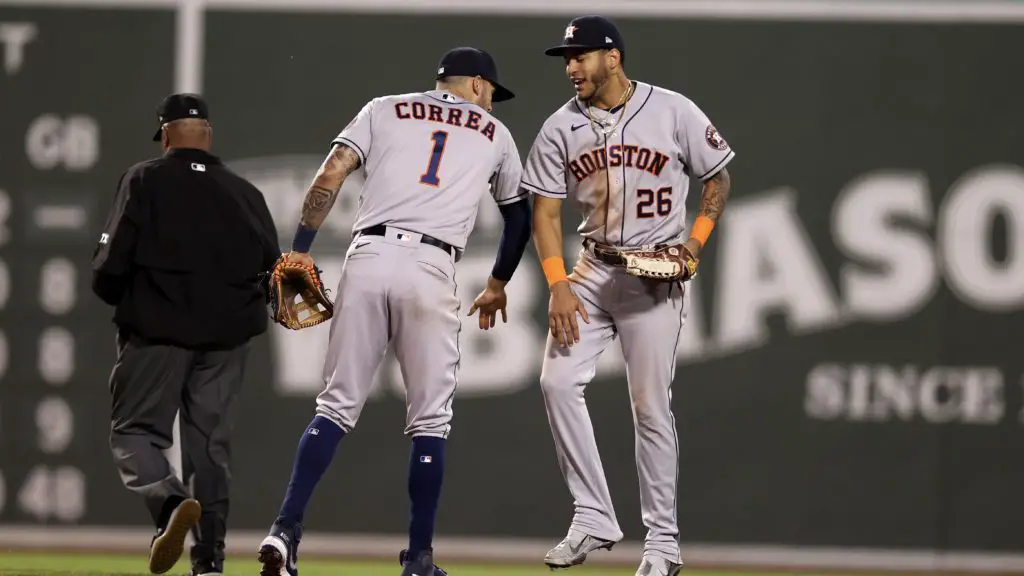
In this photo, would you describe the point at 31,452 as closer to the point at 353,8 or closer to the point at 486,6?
the point at 353,8

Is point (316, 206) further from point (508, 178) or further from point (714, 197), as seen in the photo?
point (714, 197)

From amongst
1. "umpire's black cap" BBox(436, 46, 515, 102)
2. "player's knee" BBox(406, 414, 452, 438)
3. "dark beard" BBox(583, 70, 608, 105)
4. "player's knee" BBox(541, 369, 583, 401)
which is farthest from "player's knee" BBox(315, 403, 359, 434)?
"dark beard" BBox(583, 70, 608, 105)

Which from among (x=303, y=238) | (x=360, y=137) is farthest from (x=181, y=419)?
(x=360, y=137)

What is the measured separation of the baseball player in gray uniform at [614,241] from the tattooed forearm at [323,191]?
31.9 inches

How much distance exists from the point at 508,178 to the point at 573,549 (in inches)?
58.9

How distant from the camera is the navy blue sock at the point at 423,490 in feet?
15.4

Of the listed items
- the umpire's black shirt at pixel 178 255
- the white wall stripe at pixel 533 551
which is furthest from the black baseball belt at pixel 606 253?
the white wall stripe at pixel 533 551

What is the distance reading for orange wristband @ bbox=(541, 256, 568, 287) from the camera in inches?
200

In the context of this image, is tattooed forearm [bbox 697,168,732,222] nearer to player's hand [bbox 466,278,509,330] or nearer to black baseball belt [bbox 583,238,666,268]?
black baseball belt [bbox 583,238,666,268]

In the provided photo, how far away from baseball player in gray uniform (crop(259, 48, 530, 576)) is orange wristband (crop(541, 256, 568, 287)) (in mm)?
362

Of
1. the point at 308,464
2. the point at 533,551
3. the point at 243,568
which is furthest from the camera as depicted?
the point at 533,551

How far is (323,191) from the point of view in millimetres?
4754

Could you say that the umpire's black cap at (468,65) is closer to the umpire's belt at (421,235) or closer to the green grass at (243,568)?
the umpire's belt at (421,235)

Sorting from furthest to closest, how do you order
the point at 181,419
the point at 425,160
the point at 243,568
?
the point at 243,568 < the point at 181,419 < the point at 425,160
